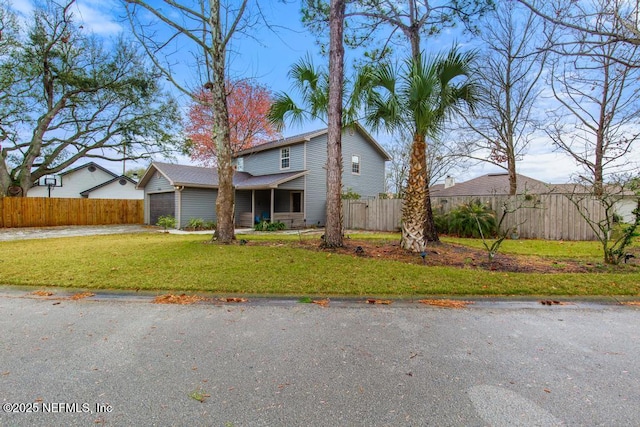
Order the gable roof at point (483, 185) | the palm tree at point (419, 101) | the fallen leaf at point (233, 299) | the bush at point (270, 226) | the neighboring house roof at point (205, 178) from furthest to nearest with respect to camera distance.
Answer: the gable roof at point (483, 185), the neighboring house roof at point (205, 178), the bush at point (270, 226), the palm tree at point (419, 101), the fallen leaf at point (233, 299)

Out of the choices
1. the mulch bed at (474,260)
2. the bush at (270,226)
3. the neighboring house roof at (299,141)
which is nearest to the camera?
the mulch bed at (474,260)

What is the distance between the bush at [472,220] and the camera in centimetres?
1131

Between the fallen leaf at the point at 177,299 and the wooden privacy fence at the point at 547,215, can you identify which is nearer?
the fallen leaf at the point at 177,299

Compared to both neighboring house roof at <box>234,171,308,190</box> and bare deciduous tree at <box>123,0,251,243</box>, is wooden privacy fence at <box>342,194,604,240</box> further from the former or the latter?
bare deciduous tree at <box>123,0,251,243</box>

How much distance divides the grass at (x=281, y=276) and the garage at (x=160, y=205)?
10.8 meters

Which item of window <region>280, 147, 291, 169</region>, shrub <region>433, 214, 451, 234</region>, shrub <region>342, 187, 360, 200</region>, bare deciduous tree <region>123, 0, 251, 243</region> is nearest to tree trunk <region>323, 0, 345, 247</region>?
bare deciduous tree <region>123, 0, 251, 243</region>

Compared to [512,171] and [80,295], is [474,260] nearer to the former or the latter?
[80,295]

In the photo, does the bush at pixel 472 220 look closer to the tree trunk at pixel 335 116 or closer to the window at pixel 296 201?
the tree trunk at pixel 335 116

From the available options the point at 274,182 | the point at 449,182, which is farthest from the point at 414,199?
the point at 449,182

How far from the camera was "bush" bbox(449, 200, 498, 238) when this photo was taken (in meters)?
11.3

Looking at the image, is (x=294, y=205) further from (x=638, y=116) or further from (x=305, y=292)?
(x=638, y=116)

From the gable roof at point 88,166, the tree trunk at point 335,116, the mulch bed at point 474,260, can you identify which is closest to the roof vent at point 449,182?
the mulch bed at point 474,260

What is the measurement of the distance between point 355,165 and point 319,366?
17.6 meters

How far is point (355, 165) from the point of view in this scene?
63.3 ft
